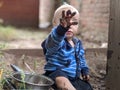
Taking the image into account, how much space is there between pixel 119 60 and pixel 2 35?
387cm

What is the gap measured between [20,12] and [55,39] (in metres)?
5.46

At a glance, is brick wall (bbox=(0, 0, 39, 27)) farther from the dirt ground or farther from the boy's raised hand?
the boy's raised hand

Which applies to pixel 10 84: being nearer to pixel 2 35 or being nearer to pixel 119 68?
pixel 119 68

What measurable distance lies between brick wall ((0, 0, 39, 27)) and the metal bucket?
17.4 feet

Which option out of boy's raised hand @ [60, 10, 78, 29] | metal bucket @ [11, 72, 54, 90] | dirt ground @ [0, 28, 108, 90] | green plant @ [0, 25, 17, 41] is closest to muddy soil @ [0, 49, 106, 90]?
dirt ground @ [0, 28, 108, 90]

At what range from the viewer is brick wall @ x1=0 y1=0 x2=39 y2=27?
7547mm

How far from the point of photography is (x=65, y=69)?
2.54 m

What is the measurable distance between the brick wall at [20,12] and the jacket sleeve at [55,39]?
518 cm

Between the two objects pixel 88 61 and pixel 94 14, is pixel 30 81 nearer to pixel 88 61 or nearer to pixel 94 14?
pixel 88 61

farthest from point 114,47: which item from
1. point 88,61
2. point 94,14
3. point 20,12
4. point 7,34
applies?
point 20,12

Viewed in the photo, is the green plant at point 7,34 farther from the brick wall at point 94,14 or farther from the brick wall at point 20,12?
the brick wall at point 94,14

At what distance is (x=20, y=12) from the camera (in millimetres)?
7648

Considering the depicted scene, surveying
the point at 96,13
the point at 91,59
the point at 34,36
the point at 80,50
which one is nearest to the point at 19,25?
the point at 34,36

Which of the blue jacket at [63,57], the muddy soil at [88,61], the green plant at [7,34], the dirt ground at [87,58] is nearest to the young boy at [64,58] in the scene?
the blue jacket at [63,57]
